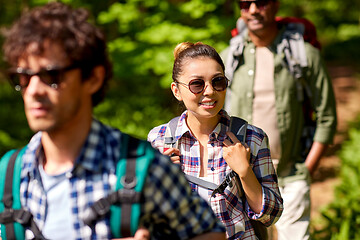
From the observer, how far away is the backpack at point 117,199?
200 cm

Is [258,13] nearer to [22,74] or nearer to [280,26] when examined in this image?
[280,26]

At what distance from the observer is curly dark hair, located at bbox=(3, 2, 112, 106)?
201 cm

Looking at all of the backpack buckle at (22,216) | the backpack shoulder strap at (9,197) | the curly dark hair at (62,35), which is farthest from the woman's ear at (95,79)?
the backpack buckle at (22,216)

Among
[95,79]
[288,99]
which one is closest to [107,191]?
[95,79]

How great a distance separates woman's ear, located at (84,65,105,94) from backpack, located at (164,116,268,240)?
1.14 meters

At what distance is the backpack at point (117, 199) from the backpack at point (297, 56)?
112 inches

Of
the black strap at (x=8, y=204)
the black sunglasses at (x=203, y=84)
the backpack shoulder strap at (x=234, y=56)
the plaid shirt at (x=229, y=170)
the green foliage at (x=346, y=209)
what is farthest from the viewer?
the green foliage at (x=346, y=209)

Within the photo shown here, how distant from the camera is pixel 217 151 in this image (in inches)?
128

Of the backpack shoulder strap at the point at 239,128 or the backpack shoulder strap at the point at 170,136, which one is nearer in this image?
the backpack shoulder strap at the point at 239,128

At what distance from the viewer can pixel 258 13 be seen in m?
4.74

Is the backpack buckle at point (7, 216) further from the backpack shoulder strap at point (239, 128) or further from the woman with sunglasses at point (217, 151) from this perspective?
the backpack shoulder strap at point (239, 128)

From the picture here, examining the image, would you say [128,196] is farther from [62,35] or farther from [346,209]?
[346,209]

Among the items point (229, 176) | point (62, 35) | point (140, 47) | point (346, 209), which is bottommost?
point (346, 209)

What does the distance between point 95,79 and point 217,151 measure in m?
1.27
